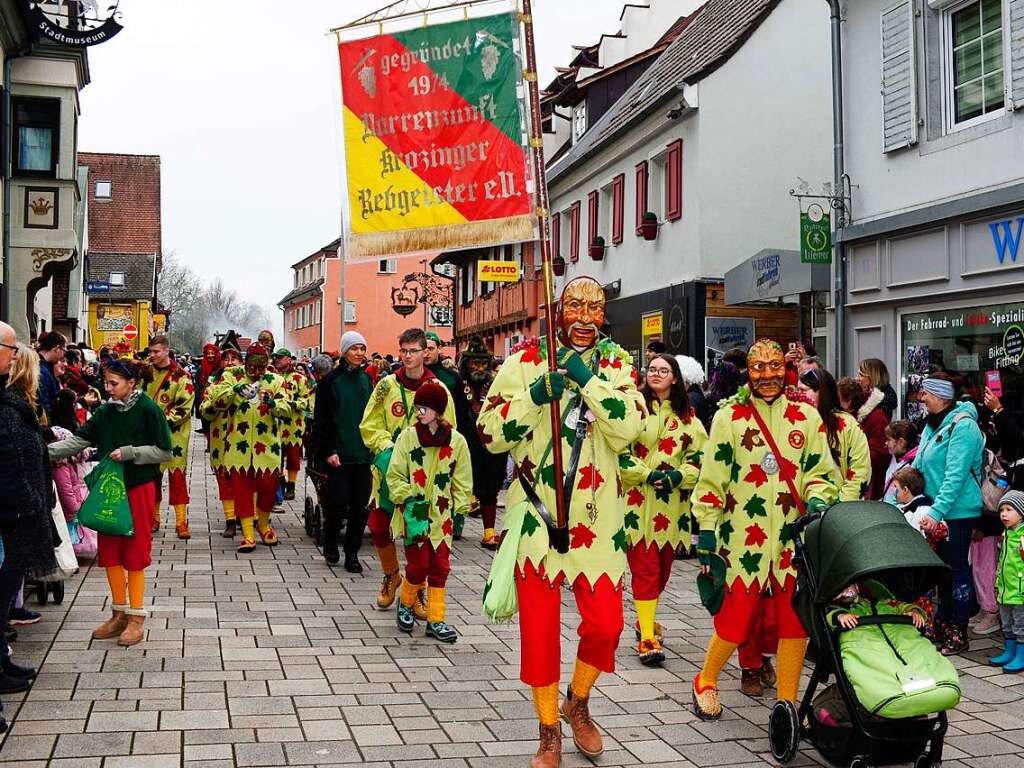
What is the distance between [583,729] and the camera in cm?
505

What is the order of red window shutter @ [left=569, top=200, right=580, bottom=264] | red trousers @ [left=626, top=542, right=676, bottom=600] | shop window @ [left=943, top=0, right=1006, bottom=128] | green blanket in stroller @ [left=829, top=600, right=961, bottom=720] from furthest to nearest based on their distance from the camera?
red window shutter @ [left=569, top=200, right=580, bottom=264] → shop window @ [left=943, top=0, right=1006, bottom=128] → red trousers @ [left=626, top=542, right=676, bottom=600] → green blanket in stroller @ [left=829, top=600, right=961, bottom=720]

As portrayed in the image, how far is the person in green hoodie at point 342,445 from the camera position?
10.3 meters

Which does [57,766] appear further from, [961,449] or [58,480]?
[961,449]

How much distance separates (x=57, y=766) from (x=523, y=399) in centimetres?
240

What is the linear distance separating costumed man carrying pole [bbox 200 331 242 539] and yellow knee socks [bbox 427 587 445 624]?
4.38m

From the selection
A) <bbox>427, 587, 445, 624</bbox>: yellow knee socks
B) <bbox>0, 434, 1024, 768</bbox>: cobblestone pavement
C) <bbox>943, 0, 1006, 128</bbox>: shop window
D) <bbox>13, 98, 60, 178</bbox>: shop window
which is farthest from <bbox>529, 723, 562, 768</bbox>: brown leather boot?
<bbox>13, 98, 60, 178</bbox>: shop window

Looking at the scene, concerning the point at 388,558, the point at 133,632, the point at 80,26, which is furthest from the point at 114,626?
the point at 80,26

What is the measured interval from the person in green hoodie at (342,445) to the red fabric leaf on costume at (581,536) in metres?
5.45

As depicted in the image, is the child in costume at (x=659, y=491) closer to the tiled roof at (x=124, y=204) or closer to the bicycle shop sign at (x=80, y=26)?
the bicycle shop sign at (x=80, y=26)

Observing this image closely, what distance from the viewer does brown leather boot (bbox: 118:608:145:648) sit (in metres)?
6.93

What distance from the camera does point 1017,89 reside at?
10.9 metres

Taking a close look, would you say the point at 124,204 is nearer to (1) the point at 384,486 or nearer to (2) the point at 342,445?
(2) the point at 342,445

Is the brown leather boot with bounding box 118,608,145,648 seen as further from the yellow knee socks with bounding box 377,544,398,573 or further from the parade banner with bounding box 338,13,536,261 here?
the parade banner with bounding box 338,13,536,261

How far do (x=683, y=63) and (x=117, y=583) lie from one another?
18.6m
